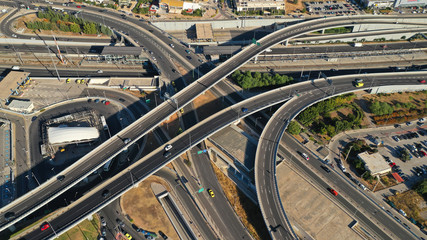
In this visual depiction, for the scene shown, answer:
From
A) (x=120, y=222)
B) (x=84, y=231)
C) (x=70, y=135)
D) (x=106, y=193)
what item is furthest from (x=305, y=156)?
(x=70, y=135)

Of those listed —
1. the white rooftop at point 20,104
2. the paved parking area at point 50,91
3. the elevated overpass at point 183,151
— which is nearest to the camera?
the elevated overpass at point 183,151

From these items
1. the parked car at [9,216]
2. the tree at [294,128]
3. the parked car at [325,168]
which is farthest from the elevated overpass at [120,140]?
the parked car at [325,168]

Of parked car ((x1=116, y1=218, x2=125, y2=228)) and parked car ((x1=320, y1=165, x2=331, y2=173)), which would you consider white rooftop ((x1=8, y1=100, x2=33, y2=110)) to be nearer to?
parked car ((x1=116, y1=218, x2=125, y2=228))

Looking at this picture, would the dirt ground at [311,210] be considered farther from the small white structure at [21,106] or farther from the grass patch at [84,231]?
the small white structure at [21,106]

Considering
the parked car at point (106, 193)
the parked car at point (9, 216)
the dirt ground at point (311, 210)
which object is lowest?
the dirt ground at point (311, 210)

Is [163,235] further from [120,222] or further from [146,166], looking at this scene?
[146,166]

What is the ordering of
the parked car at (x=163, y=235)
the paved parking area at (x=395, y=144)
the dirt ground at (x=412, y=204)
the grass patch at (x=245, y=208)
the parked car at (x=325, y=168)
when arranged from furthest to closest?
1. the parked car at (x=325, y=168)
2. the paved parking area at (x=395, y=144)
3. the dirt ground at (x=412, y=204)
4. the grass patch at (x=245, y=208)
5. the parked car at (x=163, y=235)

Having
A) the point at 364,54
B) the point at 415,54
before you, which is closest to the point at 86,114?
the point at 364,54

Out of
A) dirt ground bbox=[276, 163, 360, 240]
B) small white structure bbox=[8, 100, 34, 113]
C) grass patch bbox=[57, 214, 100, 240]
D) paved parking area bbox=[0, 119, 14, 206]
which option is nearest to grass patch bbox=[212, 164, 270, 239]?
dirt ground bbox=[276, 163, 360, 240]
